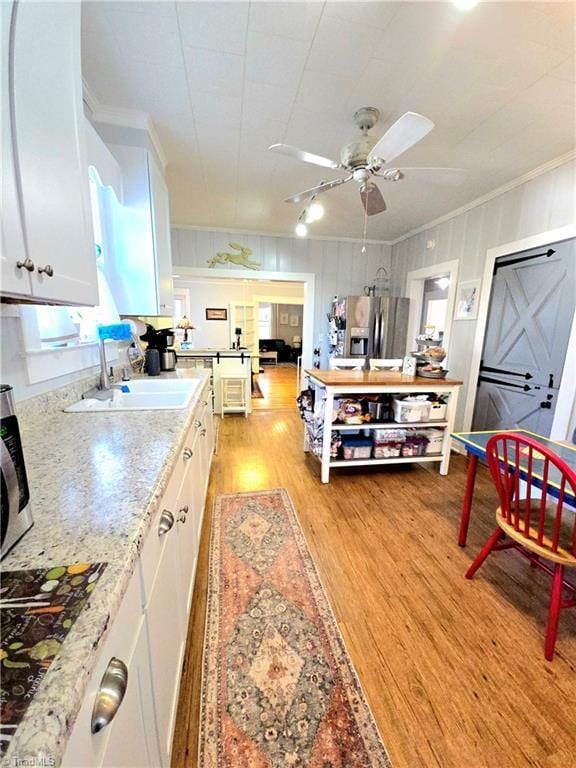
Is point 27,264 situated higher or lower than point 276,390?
higher

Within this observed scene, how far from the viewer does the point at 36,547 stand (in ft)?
1.92

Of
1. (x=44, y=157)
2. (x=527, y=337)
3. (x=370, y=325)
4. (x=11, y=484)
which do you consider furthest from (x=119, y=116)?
(x=527, y=337)

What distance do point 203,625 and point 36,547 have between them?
3.82 feet

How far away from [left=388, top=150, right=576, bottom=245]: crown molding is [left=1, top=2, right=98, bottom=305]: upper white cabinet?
323cm

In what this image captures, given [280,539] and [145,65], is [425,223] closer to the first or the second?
[145,65]

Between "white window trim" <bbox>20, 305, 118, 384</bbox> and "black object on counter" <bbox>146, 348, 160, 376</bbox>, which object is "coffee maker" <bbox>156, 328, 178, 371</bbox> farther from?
"white window trim" <bbox>20, 305, 118, 384</bbox>

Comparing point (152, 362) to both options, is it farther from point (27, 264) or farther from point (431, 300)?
point (431, 300)

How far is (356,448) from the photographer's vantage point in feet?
9.17

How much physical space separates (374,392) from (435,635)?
5.50ft

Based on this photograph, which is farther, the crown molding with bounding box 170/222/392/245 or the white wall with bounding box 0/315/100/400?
the crown molding with bounding box 170/222/392/245

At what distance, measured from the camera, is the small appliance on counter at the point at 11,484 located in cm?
56

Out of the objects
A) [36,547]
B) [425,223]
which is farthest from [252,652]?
[425,223]

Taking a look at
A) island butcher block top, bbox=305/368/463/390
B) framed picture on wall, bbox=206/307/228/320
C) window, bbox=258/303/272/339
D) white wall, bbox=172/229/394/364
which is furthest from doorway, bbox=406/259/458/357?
window, bbox=258/303/272/339

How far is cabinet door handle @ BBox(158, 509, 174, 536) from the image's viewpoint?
0.84 m
